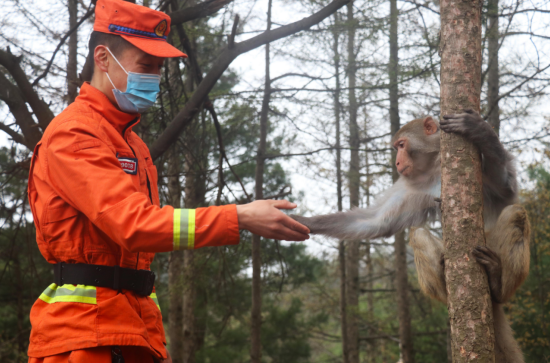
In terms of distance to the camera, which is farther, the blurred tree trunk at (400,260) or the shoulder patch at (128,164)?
the blurred tree trunk at (400,260)

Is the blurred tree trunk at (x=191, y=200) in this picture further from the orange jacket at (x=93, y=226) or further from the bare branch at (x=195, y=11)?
the orange jacket at (x=93, y=226)

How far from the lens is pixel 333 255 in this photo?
1702 cm

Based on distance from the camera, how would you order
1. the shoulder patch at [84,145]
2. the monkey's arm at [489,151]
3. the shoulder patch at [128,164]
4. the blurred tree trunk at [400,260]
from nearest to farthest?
the shoulder patch at [84,145] → the shoulder patch at [128,164] → the monkey's arm at [489,151] → the blurred tree trunk at [400,260]

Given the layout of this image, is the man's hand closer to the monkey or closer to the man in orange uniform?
the man in orange uniform

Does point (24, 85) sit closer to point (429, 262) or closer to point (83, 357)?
point (83, 357)

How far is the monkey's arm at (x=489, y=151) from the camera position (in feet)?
8.99

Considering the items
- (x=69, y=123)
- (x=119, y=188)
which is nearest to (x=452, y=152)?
(x=119, y=188)

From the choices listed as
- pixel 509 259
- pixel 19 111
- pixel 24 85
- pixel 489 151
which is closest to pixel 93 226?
pixel 489 151

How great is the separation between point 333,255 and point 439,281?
522 inches

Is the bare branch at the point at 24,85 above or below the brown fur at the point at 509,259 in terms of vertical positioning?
above

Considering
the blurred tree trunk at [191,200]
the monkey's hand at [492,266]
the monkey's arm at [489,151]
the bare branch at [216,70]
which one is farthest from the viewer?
the blurred tree trunk at [191,200]

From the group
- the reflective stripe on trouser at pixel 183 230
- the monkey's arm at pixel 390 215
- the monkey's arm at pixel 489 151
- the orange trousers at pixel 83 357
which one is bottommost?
the orange trousers at pixel 83 357

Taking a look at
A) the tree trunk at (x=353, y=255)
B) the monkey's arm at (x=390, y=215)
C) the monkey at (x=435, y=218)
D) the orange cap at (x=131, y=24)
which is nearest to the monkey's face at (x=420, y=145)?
the monkey at (x=435, y=218)

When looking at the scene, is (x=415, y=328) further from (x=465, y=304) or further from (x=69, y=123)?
(x=69, y=123)
